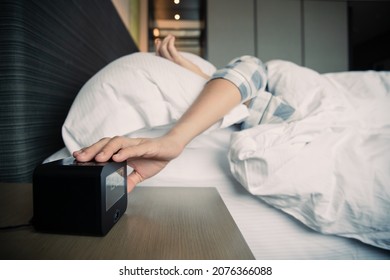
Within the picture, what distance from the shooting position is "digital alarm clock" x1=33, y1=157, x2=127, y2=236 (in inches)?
10.1

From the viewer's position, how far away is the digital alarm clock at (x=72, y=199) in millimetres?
257

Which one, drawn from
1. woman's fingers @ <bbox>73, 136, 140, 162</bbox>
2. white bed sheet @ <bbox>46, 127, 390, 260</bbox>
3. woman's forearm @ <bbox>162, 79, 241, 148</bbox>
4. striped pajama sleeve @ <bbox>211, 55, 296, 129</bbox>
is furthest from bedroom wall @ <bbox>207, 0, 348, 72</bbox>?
woman's fingers @ <bbox>73, 136, 140, 162</bbox>

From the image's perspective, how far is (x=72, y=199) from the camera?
A: 10.2 inches

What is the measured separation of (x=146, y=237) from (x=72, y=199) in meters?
0.09

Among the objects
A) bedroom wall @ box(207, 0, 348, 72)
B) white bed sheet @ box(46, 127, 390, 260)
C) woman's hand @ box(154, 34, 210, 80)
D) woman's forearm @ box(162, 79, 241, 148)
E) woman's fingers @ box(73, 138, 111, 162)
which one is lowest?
white bed sheet @ box(46, 127, 390, 260)

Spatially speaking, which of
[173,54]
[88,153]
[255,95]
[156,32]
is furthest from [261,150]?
[156,32]

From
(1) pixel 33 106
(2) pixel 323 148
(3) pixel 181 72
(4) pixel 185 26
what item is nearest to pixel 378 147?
(2) pixel 323 148

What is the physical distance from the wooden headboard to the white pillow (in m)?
0.06

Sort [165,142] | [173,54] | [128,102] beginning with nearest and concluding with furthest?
[165,142], [128,102], [173,54]

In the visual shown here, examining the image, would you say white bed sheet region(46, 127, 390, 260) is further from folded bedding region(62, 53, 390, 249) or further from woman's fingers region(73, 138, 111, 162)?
woman's fingers region(73, 138, 111, 162)

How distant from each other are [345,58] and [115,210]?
110 inches

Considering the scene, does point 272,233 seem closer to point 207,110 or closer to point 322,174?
point 322,174

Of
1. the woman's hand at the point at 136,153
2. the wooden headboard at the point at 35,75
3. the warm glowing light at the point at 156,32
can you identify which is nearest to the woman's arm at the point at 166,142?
the woman's hand at the point at 136,153

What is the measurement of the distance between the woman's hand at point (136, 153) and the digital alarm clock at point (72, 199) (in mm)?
40
